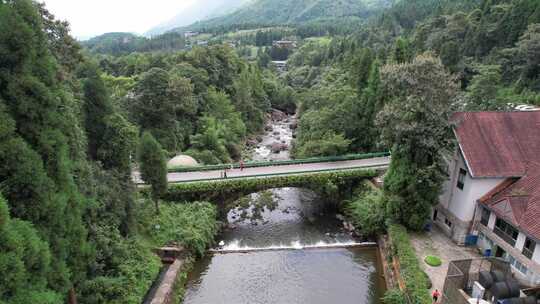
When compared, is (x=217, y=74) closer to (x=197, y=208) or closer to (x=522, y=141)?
(x=197, y=208)

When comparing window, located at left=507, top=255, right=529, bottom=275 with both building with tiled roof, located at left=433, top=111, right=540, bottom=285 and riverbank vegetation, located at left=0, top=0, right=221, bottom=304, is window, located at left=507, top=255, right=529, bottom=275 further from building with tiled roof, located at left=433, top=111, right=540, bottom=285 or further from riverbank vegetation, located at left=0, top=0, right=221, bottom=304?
riverbank vegetation, located at left=0, top=0, right=221, bottom=304

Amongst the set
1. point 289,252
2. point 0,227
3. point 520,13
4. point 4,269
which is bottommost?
point 289,252

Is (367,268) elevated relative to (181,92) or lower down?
lower down

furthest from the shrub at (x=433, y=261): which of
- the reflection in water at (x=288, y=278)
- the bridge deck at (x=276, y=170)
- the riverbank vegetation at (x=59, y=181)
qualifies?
the riverbank vegetation at (x=59, y=181)

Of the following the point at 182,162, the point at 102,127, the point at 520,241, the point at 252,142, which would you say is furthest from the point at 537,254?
the point at 252,142

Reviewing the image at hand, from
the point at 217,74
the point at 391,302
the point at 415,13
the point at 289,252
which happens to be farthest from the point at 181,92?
the point at 415,13

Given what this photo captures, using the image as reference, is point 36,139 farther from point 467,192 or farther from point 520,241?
point 520,241

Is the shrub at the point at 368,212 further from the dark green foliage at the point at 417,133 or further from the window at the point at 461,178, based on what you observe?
the window at the point at 461,178
